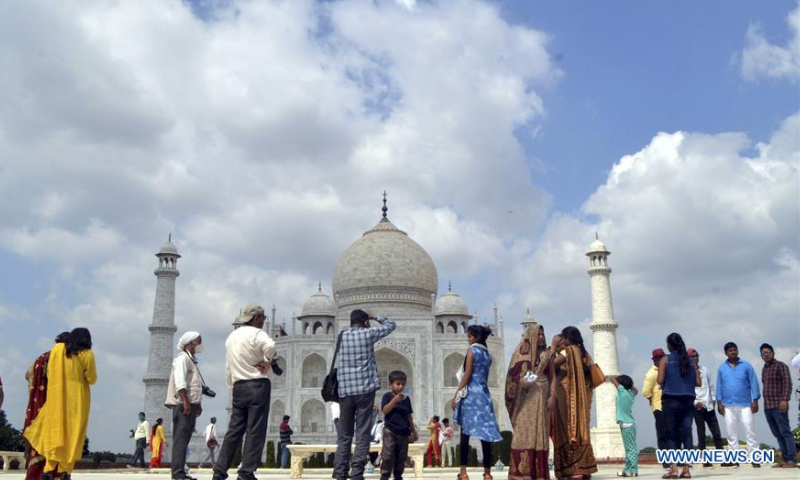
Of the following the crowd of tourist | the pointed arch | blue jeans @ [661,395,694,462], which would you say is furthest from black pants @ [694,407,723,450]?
the pointed arch

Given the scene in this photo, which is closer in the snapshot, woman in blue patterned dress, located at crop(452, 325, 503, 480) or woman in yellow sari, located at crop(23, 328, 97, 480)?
woman in yellow sari, located at crop(23, 328, 97, 480)

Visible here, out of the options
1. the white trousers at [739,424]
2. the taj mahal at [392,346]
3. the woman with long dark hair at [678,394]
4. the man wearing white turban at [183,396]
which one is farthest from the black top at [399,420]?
the taj mahal at [392,346]

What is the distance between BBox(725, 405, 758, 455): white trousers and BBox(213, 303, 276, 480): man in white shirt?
7177mm

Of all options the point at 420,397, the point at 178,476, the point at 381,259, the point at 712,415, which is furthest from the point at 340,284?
the point at 178,476

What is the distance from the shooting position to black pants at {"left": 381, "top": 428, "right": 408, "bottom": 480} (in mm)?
7344

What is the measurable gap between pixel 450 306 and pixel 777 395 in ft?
91.8

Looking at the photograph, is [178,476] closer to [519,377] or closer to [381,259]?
[519,377]

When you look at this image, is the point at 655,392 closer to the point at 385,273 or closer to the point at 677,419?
the point at 677,419

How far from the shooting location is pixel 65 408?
691cm

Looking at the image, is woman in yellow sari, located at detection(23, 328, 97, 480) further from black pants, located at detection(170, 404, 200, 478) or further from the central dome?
the central dome

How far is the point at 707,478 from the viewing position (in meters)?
7.67

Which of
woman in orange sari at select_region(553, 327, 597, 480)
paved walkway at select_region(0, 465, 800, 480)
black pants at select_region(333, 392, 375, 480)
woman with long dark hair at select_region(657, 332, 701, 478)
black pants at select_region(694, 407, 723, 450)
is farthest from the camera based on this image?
black pants at select_region(694, 407, 723, 450)

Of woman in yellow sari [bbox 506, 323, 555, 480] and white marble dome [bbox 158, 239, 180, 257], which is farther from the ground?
white marble dome [bbox 158, 239, 180, 257]

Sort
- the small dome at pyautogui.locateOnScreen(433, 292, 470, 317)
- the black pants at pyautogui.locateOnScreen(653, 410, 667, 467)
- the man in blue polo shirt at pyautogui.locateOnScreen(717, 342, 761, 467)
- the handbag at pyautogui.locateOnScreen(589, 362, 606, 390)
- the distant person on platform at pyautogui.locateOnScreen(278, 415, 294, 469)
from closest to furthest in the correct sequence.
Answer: the handbag at pyautogui.locateOnScreen(589, 362, 606, 390) < the black pants at pyautogui.locateOnScreen(653, 410, 667, 467) < the man in blue polo shirt at pyautogui.locateOnScreen(717, 342, 761, 467) < the distant person on platform at pyautogui.locateOnScreen(278, 415, 294, 469) < the small dome at pyautogui.locateOnScreen(433, 292, 470, 317)
